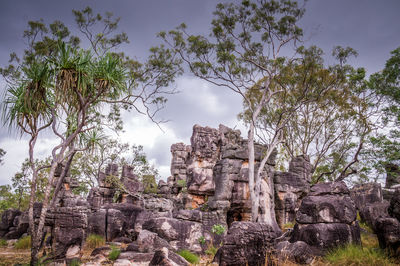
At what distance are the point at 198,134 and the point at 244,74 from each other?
5148mm

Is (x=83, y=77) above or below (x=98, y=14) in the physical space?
below

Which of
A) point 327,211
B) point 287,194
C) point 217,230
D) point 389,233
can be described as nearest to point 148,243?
point 217,230

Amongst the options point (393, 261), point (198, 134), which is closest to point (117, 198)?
point (198, 134)

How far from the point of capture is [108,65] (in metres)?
8.80

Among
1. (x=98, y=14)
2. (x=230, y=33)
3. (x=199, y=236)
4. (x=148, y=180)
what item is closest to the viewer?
(x=199, y=236)

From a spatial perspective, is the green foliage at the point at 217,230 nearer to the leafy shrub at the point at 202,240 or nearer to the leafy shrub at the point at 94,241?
the leafy shrub at the point at 202,240

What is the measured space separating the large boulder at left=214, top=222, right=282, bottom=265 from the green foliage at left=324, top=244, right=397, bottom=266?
4.74 feet

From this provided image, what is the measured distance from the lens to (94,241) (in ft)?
38.1

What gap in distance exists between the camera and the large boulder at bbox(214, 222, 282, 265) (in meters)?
5.90

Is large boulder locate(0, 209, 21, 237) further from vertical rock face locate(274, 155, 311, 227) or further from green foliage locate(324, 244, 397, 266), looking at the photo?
green foliage locate(324, 244, 397, 266)

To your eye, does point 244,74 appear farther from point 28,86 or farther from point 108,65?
point 28,86

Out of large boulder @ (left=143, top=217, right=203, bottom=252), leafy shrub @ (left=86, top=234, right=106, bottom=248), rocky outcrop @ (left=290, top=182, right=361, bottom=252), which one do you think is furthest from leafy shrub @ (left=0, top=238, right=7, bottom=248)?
rocky outcrop @ (left=290, top=182, right=361, bottom=252)

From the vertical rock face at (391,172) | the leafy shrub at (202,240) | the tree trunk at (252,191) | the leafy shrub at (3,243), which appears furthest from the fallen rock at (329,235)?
the leafy shrub at (3,243)

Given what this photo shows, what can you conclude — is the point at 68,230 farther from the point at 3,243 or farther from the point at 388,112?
the point at 388,112
